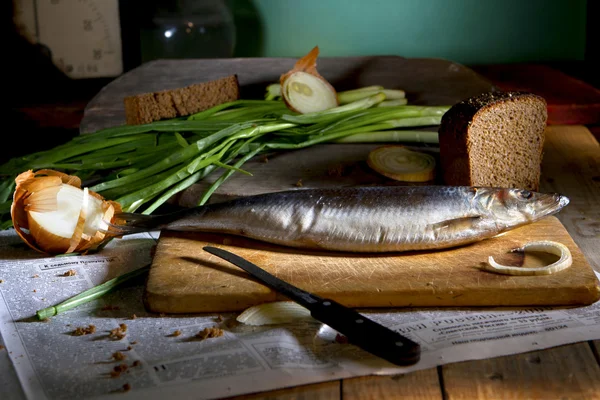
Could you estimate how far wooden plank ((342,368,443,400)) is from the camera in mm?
1414

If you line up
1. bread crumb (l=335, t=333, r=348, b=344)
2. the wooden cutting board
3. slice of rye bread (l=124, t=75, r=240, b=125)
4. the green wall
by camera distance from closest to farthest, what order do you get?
bread crumb (l=335, t=333, r=348, b=344) < the wooden cutting board < slice of rye bread (l=124, t=75, r=240, b=125) < the green wall

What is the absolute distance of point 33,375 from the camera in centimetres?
150

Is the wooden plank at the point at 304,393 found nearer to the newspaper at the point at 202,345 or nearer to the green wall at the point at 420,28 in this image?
the newspaper at the point at 202,345

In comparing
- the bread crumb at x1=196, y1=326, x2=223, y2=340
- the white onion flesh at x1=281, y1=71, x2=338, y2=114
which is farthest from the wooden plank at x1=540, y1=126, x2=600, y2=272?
the bread crumb at x1=196, y1=326, x2=223, y2=340

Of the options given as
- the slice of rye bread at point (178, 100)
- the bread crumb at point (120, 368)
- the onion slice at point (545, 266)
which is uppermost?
the slice of rye bread at point (178, 100)

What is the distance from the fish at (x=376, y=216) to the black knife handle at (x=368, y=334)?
325 mm

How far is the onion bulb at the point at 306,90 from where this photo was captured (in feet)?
9.61

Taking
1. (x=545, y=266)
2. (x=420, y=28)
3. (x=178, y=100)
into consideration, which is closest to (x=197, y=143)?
(x=178, y=100)

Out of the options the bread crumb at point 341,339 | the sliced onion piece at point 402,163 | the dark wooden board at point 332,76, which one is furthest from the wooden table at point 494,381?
the dark wooden board at point 332,76

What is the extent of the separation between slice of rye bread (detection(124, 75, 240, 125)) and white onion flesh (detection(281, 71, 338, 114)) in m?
0.27

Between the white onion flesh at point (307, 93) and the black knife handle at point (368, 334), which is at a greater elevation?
the white onion flesh at point (307, 93)

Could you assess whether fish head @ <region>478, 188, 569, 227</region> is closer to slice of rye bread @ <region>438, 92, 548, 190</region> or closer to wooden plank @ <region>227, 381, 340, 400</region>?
slice of rye bread @ <region>438, 92, 548, 190</region>

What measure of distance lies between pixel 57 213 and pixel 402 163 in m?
1.08

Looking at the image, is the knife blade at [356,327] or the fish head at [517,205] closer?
the knife blade at [356,327]
